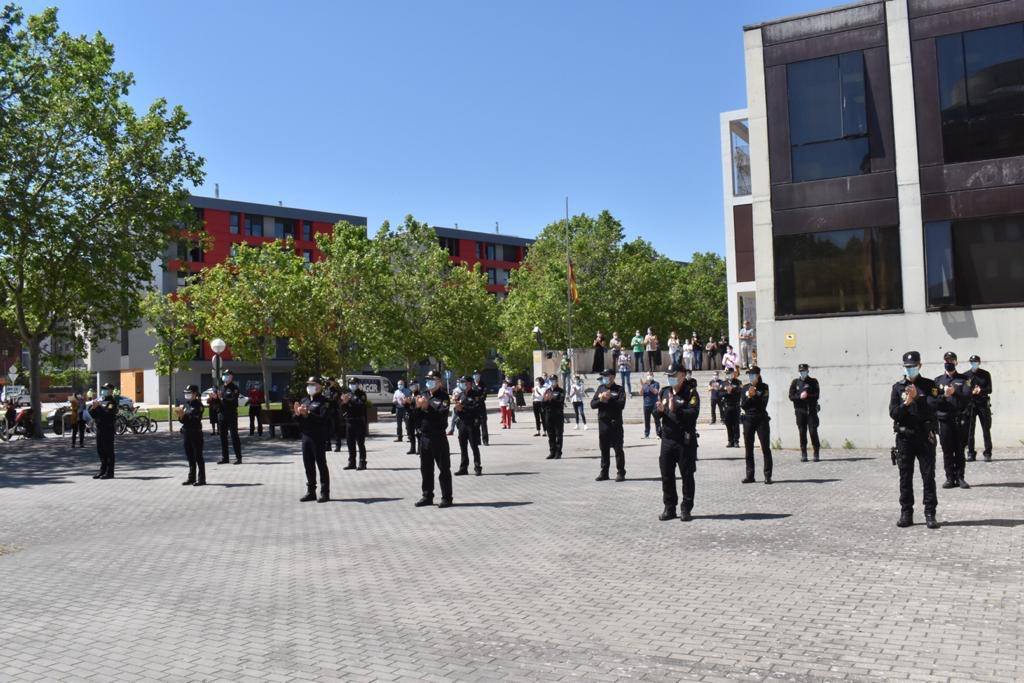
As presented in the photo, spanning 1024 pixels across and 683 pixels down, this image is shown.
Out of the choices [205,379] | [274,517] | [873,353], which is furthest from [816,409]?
[205,379]

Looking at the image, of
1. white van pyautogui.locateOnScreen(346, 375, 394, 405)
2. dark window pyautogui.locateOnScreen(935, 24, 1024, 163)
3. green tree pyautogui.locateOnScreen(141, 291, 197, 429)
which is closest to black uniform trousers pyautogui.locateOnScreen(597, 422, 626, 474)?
dark window pyautogui.locateOnScreen(935, 24, 1024, 163)

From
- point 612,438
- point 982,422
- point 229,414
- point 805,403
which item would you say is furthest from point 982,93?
point 229,414

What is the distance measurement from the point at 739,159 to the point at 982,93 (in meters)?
19.5

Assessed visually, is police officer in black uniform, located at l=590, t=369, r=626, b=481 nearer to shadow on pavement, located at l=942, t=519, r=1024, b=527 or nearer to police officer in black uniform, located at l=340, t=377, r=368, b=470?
police officer in black uniform, located at l=340, t=377, r=368, b=470

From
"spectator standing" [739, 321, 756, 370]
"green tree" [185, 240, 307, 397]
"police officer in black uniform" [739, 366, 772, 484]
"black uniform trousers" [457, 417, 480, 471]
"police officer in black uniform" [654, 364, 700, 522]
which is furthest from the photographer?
"green tree" [185, 240, 307, 397]

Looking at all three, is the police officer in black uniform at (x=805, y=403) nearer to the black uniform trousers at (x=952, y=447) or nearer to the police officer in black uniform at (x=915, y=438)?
the black uniform trousers at (x=952, y=447)

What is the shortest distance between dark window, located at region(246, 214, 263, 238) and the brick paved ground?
229 feet

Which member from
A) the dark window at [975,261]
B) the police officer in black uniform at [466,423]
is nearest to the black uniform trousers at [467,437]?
the police officer in black uniform at [466,423]

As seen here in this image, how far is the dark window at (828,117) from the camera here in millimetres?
19609

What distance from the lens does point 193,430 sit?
16.4 m

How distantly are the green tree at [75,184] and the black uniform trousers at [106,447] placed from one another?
41.5 ft

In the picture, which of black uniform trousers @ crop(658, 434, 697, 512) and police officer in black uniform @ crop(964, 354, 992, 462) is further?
police officer in black uniform @ crop(964, 354, 992, 462)

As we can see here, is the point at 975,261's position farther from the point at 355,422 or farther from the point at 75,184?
the point at 75,184

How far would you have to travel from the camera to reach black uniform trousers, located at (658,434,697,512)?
35.7ft
